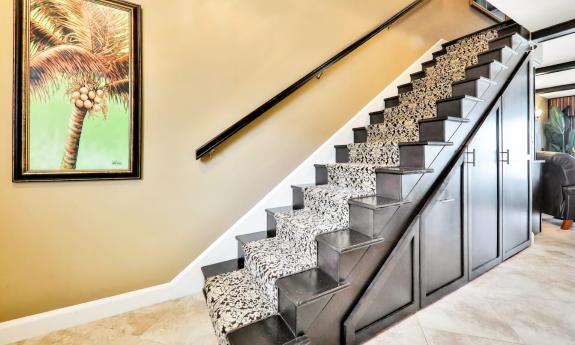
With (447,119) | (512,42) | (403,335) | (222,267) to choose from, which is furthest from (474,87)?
(222,267)

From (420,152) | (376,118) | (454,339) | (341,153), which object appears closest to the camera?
(454,339)

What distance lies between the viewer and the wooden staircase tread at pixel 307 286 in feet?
3.51

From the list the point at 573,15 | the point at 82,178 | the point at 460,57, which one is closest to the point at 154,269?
the point at 82,178

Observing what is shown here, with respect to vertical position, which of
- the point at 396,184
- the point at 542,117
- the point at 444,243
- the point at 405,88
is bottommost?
the point at 444,243

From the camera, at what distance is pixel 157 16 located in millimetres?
1623

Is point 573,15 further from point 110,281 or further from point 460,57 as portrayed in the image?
point 110,281

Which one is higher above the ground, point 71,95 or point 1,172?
point 71,95

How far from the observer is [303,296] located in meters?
1.07

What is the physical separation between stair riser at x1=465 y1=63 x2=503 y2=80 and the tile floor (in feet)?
5.33

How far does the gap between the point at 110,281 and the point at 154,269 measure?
245mm

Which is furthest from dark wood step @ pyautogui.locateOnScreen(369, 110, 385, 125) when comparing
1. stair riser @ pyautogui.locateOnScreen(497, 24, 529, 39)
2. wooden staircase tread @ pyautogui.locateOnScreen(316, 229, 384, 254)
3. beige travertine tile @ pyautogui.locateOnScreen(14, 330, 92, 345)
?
beige travertine tile @ pyautogui.locateOnScreen(14, 330, 92, 345)

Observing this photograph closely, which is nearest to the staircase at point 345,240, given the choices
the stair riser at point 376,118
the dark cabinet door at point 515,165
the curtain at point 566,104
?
the dark cabinet door at point 515,165

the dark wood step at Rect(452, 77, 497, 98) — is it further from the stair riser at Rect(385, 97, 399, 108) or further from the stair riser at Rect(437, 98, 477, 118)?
the stair riser at Rect(385, 97, 399, 108)

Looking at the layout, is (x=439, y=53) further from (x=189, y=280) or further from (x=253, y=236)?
(x=189, y=280)
